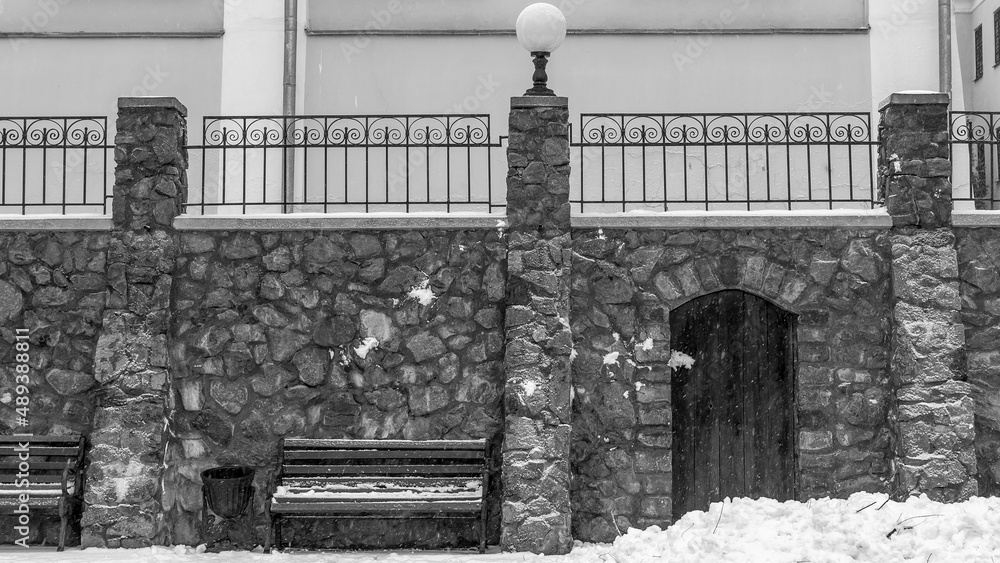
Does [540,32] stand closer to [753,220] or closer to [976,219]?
[753,220]

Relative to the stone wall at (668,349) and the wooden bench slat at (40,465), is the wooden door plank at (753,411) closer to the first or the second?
the stone wall at (668,349)

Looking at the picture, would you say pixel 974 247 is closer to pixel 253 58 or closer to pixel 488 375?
pixel 488 375

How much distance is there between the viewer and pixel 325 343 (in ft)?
21.5

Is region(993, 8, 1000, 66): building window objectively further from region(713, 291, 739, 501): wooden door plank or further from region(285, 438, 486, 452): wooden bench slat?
region(285, 438, 486, 452): wooden bench slat

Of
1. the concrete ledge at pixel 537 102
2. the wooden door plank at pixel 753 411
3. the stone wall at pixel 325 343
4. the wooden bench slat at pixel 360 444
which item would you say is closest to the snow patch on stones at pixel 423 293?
the stone wall at pixel 325 343

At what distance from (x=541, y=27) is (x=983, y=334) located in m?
4.45

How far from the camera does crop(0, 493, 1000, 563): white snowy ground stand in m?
4.79

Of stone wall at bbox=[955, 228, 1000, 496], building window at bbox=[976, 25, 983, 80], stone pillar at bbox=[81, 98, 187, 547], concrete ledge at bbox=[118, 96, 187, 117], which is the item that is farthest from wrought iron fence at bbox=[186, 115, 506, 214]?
building window at bbox=[976, 25, 983, 80]

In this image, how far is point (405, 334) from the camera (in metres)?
6.57

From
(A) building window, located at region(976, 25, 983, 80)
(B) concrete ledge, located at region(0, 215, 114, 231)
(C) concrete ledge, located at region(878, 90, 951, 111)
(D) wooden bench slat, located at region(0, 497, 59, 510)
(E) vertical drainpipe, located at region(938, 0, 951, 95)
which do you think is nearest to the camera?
(D) wooden bench slat, located at region(0, 497, 59, 510)

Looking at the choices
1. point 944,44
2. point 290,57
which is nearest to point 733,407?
point 944,44

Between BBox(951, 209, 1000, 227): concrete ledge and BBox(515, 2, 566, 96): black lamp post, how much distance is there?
353cm

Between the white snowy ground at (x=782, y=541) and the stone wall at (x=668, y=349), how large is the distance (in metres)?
0.65

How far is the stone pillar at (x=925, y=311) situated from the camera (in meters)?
6.08
